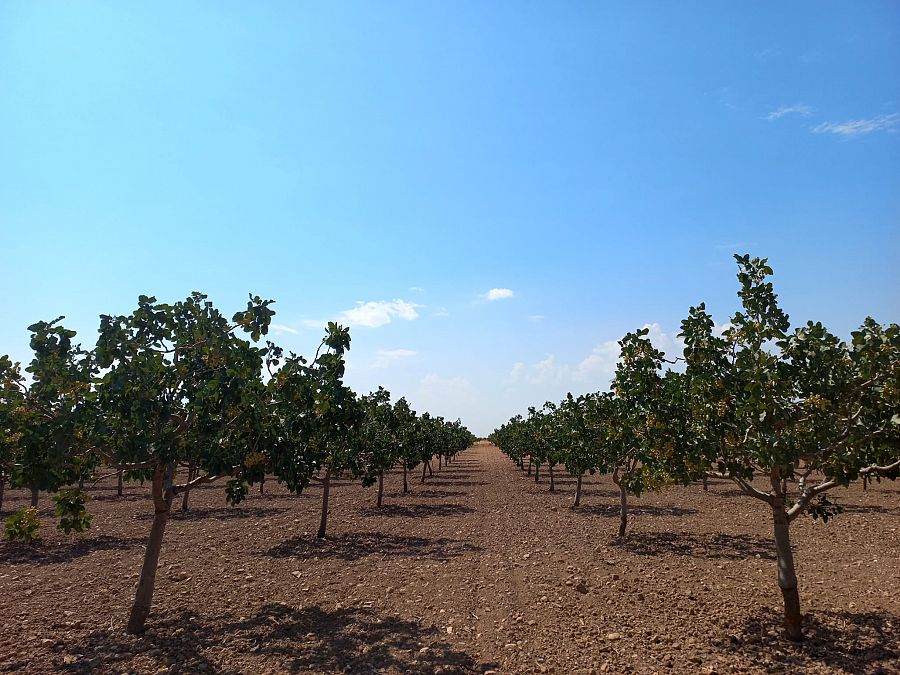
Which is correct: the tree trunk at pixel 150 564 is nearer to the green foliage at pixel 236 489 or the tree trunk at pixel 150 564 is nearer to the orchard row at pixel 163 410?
the orchard row at pixel 163 410

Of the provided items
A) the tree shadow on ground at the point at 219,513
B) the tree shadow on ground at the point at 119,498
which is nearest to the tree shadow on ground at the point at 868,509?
the tree shadow on ground at the point at 219,513

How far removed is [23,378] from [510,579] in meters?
13.3

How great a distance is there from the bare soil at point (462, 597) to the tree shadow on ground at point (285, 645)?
53 millimetres

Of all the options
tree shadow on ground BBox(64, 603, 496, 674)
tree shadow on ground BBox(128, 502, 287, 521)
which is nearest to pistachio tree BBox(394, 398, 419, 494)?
tree shadow on ground BBox(128, 502, 287, 521)

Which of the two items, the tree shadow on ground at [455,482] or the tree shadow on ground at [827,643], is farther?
→ the tree shadow on ground at [455,482]

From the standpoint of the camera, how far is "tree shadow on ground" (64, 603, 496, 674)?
408 inches

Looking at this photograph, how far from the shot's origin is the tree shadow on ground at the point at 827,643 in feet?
31.3

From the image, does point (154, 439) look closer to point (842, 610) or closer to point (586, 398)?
point (842, 610)

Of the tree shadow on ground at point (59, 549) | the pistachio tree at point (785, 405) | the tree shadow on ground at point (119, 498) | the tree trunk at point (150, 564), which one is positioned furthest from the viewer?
the tree shadow on ground at point (119, 498)

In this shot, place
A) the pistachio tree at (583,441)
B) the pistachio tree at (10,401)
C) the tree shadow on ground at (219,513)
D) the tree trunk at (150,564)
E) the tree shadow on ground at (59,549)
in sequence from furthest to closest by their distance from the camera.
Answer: the tree shadow on ground at (219,513) < the pistachio tree at (583,441) < the tree shadow on ground at (59,549) < the tree trunk at (150,564) < the pistachio tree at (10,401)

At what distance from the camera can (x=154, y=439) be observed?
34.9ft

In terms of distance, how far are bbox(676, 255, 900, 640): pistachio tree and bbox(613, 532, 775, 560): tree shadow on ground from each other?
8.68 metres

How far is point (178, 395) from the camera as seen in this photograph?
449 inches

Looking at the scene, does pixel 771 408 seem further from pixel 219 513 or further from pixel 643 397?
pixel 219 513
